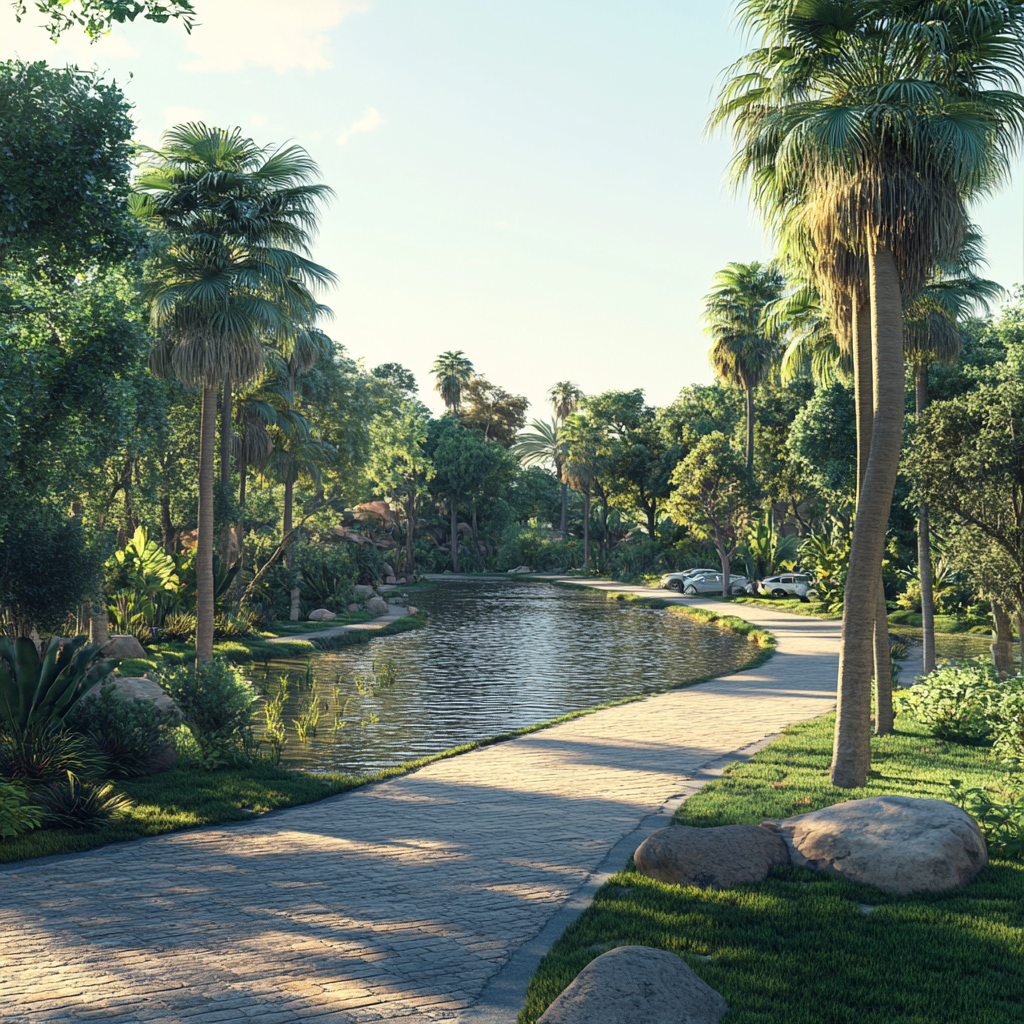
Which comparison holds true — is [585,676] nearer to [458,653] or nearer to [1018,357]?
[458,653]

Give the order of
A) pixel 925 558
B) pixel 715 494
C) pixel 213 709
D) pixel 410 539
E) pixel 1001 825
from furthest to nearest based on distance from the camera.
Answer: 1. pixel 410 539
2. pixel 715 494
3. pixel 925 558
4. pixel 213 709
5. pixel 1001 825

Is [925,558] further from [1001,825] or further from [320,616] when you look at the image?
[320,616]

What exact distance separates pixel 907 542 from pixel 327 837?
3153 centimetres

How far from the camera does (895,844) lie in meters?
6.93

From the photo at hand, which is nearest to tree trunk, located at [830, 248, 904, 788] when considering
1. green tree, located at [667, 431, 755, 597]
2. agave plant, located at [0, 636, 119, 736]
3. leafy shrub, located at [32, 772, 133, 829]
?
leafy shrub, located at [32, 772, 133, 829]

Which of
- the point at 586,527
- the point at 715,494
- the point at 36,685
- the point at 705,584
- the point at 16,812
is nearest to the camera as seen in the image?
the point at 16,812

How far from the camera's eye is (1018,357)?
2400cm

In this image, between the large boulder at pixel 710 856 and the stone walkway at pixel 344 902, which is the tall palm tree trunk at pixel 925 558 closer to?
the stone walkway at pixel 344 902

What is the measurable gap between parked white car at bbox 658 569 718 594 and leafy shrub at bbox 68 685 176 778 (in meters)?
39.8

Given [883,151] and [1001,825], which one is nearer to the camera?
[1001,825]

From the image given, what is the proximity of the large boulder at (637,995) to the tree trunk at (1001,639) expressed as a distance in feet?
46.5

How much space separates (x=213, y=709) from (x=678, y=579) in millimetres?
40612

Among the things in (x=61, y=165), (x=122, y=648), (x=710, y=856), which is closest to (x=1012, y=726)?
(x=710, y=856)

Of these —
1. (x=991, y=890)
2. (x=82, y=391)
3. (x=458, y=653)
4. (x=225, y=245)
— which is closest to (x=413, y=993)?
(x=991, y=890)
